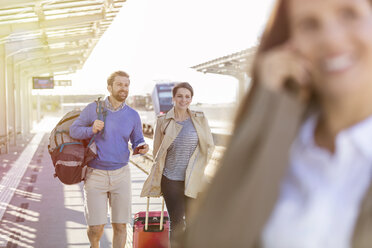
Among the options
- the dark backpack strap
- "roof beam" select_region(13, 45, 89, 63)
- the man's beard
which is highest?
"roof beam" select_region(13, 45, 89, 63)

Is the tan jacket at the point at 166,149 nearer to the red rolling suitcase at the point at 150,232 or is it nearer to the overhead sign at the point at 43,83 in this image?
the red rolling suitcase at the point at 150,232

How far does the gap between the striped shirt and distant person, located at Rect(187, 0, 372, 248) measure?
13.3 ft

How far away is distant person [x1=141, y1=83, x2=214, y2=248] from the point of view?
188 inches

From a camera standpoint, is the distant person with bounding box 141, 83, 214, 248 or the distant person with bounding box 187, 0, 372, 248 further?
the distant person with bounding box 141, 83, 214, 248

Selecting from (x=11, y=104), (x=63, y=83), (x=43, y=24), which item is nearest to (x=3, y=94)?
(x=11, y=104)

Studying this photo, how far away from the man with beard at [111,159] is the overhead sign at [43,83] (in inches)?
837

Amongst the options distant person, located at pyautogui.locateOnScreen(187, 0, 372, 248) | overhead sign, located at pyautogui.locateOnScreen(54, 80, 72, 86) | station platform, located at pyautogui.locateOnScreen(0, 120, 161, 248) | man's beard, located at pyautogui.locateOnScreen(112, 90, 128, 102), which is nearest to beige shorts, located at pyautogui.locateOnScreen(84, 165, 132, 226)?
man's beard, located at pyautogui.locateOnScreen(112, 90, 128, 102)

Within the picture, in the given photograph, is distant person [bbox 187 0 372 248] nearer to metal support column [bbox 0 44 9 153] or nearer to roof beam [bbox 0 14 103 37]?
roof beam [bbox 0 14 103 37]

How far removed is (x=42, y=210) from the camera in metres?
8.16

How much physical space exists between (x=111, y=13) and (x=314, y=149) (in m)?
16.2

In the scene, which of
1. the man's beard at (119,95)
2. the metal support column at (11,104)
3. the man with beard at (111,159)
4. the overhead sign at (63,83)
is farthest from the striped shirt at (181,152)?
the overhead sign at (63,83)

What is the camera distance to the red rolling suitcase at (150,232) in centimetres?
494

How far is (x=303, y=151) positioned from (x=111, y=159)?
12.9 feet

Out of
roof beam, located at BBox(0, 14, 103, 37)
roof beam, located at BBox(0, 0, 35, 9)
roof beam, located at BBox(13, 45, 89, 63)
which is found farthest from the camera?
roof beam, located at BBox(13, 45, 89, 63)
